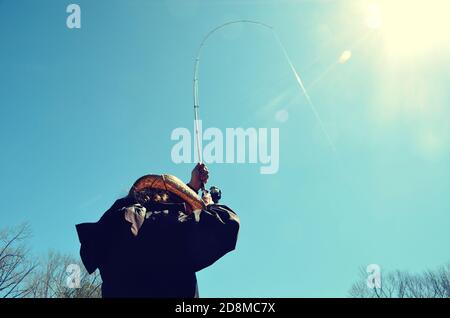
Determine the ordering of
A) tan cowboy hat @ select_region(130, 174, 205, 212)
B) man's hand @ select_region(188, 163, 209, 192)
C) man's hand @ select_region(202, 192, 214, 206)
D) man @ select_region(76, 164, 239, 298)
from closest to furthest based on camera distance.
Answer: man @ select_region(76, 164, 239, 298)
tan cowboy hat @ select_region(130, 174, 205, 212)
man's hand @ select_region(202, 192, 214, 206)
man's hand @ select_region(188, 163, 209, 192)

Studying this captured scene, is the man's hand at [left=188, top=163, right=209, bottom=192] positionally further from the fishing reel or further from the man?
the man

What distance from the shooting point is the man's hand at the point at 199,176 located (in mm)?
→ 5863

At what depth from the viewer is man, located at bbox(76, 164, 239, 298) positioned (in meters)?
4.30

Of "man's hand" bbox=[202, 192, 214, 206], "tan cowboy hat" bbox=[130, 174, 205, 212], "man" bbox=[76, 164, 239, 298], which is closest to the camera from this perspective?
"man" bbox=[76, 164, 239, 298]

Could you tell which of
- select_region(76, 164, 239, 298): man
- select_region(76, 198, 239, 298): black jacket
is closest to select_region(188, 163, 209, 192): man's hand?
select_region(76, 164, 239, 298): man

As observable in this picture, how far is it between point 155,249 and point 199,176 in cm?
171

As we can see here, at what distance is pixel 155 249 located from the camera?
444 centimetres

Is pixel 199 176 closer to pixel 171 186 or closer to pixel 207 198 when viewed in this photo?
pixel 207 198

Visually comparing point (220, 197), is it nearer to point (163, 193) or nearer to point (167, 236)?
point (163, 193)
